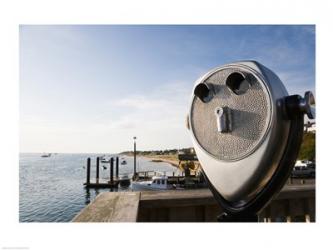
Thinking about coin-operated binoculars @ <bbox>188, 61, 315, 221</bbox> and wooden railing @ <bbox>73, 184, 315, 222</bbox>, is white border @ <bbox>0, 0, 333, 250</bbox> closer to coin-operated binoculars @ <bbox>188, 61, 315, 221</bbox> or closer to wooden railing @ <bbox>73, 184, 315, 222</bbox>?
wooden railing @ <bbox>73, 184, 315, 222</bbox>

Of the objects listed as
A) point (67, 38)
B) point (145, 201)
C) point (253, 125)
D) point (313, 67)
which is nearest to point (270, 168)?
point (253, 125)

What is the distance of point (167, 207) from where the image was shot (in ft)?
3.27

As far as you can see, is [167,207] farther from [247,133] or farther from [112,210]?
[247,133]

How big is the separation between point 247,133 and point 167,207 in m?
0.36

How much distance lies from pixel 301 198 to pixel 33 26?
1.43 meters

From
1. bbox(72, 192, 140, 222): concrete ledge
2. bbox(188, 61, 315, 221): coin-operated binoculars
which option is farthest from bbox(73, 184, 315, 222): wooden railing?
bbox(188, 61, 315, 221): coin-operated binoculars

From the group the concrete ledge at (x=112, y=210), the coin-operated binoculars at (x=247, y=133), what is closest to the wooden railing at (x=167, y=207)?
the concrete ledge at (x=112, y=210)

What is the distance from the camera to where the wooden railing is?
2.94 ft

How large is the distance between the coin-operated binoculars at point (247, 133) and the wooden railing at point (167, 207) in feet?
0.43

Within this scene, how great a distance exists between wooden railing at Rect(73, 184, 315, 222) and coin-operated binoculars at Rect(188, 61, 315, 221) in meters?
0.13

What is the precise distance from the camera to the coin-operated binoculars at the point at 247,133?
0.80m

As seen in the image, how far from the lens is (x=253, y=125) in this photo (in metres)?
0.82
